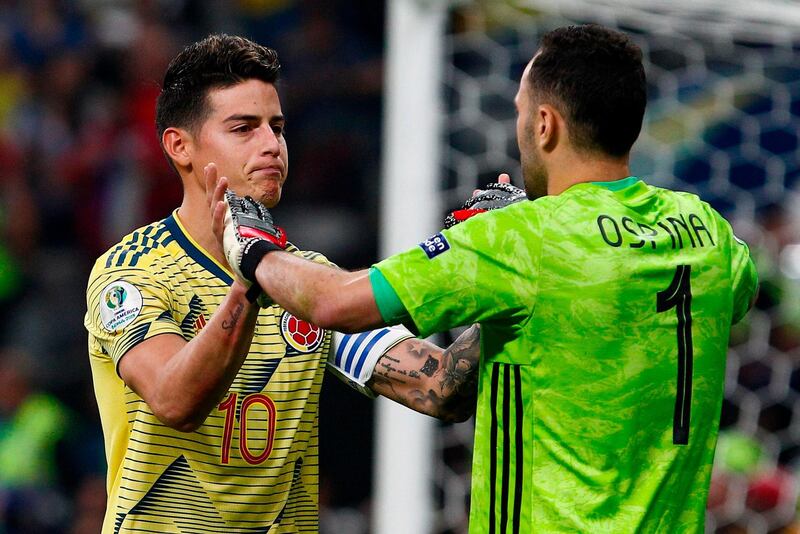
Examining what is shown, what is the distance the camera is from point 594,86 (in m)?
2.68

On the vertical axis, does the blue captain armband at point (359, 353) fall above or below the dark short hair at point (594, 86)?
below

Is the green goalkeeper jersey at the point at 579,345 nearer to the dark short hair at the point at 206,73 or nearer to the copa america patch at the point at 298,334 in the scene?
the copa america patch at the point at 298,334

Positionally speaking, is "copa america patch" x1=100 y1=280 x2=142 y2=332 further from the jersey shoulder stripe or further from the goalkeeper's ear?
the goalkeeper's ear

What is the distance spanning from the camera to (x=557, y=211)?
2.62m

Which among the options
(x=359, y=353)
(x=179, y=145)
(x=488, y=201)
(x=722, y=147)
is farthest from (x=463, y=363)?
(x=722, y=147)

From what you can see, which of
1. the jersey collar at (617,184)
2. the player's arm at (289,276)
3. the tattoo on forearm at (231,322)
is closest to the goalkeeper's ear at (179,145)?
the player's arm at (289,276)

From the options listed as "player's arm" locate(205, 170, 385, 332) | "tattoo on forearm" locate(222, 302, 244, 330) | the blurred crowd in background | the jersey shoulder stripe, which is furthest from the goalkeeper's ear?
the blurred crowd in background

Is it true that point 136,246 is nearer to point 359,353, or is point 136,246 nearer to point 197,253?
point 197,253

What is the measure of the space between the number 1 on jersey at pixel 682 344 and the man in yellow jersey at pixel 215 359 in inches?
25.1

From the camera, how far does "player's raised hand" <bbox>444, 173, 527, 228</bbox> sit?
314 centimetres

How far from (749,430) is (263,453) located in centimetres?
352

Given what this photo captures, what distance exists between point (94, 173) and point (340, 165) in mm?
1621

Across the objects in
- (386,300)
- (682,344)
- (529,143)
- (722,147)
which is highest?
(722,147)

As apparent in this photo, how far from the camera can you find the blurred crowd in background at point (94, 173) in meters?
7.23
